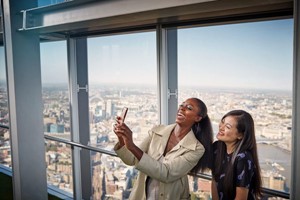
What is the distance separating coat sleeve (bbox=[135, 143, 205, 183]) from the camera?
1.74 metres

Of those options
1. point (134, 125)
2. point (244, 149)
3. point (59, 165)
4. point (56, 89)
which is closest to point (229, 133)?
point (244, 149)

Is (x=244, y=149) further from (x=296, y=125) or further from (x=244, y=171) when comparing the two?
(x=296, y=125)

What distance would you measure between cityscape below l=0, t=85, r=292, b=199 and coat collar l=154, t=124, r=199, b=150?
0.22m

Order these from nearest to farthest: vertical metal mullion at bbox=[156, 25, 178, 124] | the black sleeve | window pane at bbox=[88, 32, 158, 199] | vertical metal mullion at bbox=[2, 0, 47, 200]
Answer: the black sleeve → vertical metal mullion at bbox=[2, 0, 47, 200] → vertical metal mullion at bbox=[156, 25, 178, 124] → window pane at bbox=[88, 32, 158, 199]

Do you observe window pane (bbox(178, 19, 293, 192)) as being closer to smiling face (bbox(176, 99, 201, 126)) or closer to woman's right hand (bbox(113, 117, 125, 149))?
smiling face (bbox(176, 99, 201, 126))

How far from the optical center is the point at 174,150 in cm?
187

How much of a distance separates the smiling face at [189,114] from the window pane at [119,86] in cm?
75

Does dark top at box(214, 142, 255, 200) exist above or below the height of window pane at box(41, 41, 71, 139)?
below

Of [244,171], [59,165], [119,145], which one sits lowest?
[59,165]

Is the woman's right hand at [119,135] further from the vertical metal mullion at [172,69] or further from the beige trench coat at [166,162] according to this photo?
the vertical metal mullion at [172,69]

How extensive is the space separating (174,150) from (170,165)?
112 mm

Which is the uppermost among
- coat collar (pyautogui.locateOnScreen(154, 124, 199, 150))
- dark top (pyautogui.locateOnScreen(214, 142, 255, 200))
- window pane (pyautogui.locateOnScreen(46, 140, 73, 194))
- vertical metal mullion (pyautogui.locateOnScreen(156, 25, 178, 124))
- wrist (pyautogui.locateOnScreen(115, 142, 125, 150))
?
vertical metal mullion (pyautogui.locateOnScreen(156, 25, 178, 124))

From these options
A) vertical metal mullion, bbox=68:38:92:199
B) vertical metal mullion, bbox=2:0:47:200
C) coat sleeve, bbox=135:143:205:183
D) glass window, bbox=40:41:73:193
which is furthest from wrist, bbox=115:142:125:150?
glass window, bbox=40:41:73:193

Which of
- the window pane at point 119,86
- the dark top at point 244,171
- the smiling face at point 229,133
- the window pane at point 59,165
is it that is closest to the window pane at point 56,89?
the window pane at point 59,165
